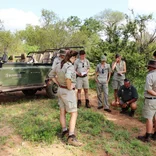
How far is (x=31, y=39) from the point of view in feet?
83.9

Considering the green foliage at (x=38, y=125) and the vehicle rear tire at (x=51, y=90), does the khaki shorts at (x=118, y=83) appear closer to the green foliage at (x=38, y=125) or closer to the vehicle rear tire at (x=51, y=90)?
the vehicle rear tire at (x=51, y=90)

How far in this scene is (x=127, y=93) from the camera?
671 cm

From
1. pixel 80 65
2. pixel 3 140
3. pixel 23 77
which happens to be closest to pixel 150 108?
pixel 80 65

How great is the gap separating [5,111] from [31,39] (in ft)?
66.9

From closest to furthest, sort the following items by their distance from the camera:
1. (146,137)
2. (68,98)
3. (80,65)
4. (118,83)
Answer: (68,98) < (146,137) < (80,65) < (118,83)

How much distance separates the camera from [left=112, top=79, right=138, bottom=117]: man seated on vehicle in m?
6.61

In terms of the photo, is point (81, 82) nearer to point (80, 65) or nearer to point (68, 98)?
point (80, 65)

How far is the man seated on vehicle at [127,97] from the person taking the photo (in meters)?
6.61

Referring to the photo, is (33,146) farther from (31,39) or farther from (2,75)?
(31,39)

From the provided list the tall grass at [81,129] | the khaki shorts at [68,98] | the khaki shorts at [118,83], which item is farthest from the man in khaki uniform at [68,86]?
the khaki shorts at [118,83]

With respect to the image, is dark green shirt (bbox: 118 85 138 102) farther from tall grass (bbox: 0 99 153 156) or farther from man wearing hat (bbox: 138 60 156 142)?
man wearing hat (bbox: 138 60 156 142)

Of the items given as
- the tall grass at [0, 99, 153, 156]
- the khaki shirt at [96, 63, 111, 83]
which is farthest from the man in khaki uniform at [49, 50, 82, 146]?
the khaki shirt at [96, 63, 111, 83]

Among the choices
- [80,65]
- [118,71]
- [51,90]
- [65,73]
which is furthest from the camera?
[51,90]

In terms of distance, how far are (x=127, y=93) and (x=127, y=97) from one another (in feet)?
0.37
